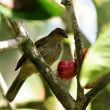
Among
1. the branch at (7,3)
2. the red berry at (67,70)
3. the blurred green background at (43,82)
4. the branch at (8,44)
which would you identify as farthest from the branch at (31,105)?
the branch at (7,3)

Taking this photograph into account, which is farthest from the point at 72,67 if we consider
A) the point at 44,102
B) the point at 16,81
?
the point at 16,81


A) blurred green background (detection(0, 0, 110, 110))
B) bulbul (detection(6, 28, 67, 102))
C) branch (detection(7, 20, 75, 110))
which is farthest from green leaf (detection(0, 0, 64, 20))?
bulbul (detection(6, 28, 67, 102))

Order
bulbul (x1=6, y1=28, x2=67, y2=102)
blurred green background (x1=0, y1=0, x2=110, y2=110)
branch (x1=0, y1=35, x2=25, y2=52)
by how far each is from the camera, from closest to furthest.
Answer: branch (x1=0, y1=35, x2=25, y2=52) < blurred green background (x1=0, y1=0, x2=110, y2=110) < bulbul (x1=6, y1=28, x2=67, y2=102)

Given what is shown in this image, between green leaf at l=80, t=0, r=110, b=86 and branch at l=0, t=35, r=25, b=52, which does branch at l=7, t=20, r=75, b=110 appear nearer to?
branch at l=0, t=35, r=25, b=52

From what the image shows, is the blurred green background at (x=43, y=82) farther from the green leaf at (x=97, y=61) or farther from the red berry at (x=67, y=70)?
the green leaf at (x=97, y=61)

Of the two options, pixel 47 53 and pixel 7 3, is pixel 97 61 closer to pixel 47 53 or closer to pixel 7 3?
pixel 7 3

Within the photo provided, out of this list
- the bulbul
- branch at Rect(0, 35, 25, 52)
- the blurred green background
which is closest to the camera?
branch at Rect(0, 35, 25, 52)
